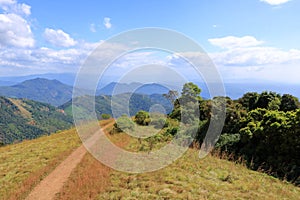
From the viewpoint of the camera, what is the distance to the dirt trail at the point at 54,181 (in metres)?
9.81

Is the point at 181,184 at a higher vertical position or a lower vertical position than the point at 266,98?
lower

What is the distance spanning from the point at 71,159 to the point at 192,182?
905cm

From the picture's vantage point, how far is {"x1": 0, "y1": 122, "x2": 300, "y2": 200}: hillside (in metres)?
8.44

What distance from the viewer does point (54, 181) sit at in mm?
11289

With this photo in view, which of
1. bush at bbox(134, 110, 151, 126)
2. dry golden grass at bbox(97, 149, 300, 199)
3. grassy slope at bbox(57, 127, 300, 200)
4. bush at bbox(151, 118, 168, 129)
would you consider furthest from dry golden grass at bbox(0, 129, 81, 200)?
bush at bbox(151, 118, 168, 129)

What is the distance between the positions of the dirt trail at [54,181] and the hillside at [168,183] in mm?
315

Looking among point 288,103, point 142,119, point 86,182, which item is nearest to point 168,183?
point 86,182

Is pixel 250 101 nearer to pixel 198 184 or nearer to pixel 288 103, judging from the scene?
pixel 288 103

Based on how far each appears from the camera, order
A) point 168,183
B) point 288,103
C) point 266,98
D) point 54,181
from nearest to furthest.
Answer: point 168,183 → point 54,181 → point 288,103 → point 266,98

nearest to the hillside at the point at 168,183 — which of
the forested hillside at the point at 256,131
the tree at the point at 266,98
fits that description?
the forested hillside at the point at 256,131

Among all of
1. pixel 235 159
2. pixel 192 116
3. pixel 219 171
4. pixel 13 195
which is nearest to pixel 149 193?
pixel 219 171

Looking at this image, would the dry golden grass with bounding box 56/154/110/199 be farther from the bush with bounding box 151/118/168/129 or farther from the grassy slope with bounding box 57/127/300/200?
the bush with bounding box 151/118/168/129

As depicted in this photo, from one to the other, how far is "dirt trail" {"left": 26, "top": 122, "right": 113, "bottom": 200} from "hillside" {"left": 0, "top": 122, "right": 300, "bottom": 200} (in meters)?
0.31

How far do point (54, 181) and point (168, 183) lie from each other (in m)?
5.84
